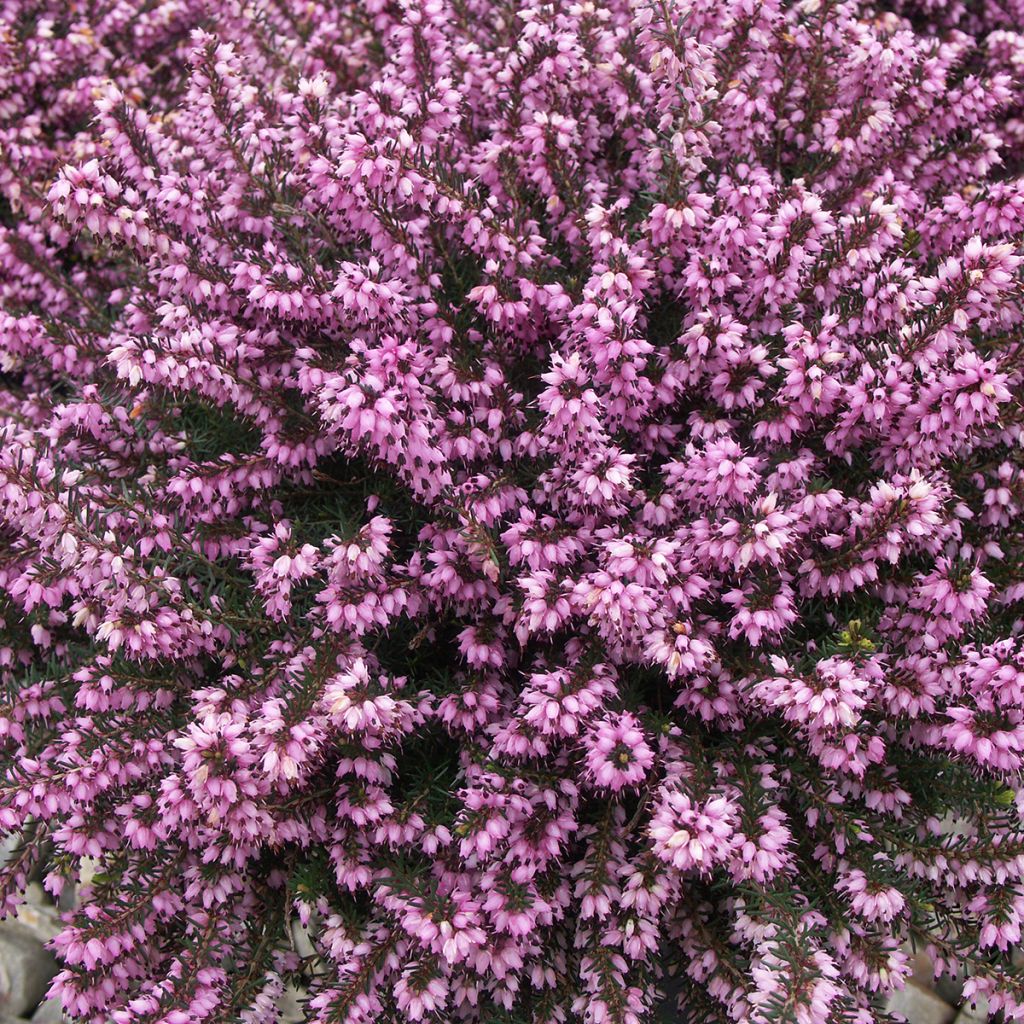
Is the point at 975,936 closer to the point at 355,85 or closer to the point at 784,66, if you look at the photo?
the point at 784,66

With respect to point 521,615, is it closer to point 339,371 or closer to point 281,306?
point 339,371

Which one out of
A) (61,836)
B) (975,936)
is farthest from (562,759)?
(61,836)

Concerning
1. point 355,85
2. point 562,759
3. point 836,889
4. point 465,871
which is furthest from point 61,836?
point 355,85

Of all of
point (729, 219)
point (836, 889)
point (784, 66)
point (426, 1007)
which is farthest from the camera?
point (784, 66)

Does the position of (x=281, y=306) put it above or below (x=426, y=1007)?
above

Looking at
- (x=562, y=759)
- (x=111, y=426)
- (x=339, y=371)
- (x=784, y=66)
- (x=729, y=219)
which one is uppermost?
(x=784, y=66)

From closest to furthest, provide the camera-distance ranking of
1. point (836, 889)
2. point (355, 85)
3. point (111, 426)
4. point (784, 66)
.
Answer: point (836, 889) < point (111, 426) < point (784, 66) < point (355, 85)

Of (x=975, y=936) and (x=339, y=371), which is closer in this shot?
(x=975, y=936)
